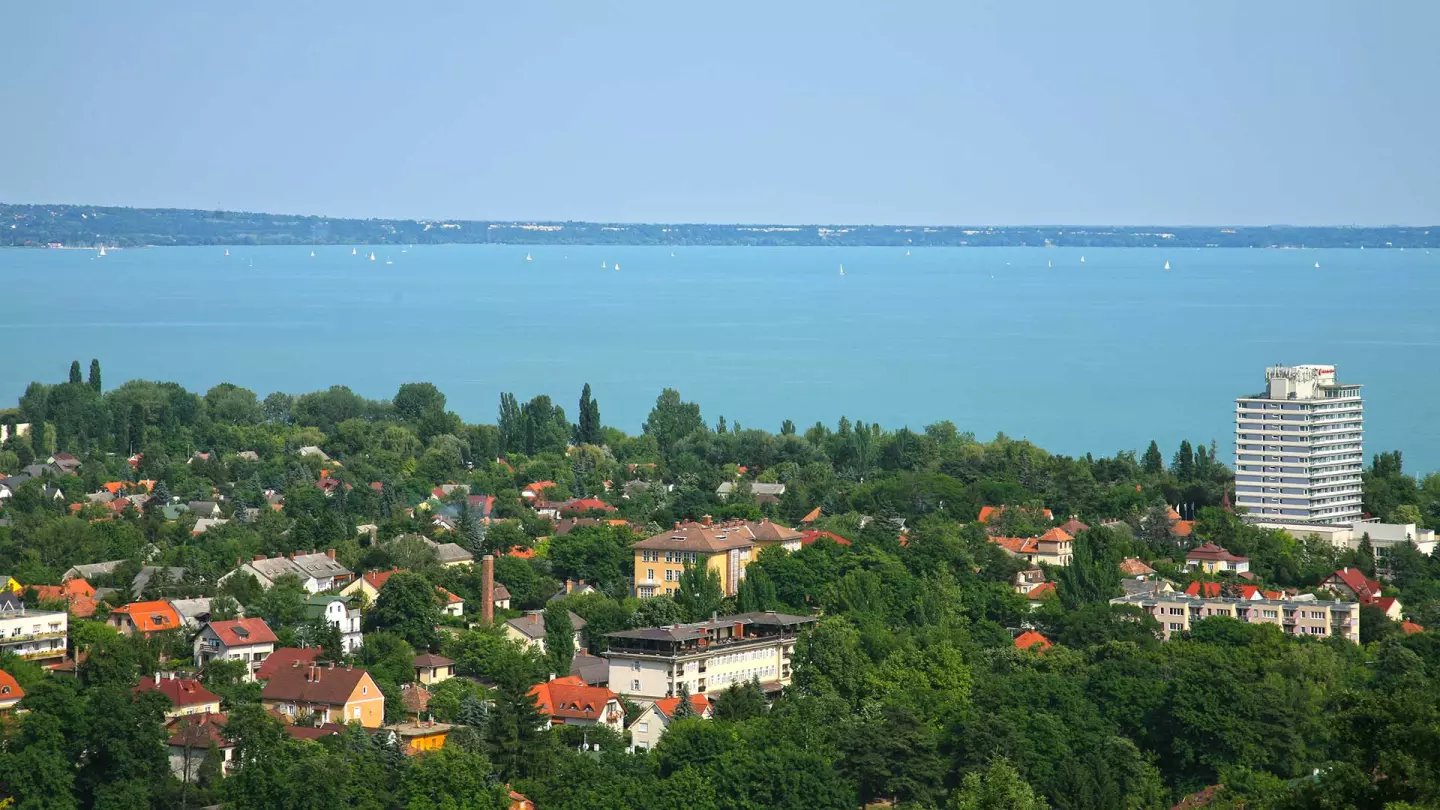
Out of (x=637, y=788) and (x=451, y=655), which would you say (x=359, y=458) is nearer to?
(x=451, y=655)

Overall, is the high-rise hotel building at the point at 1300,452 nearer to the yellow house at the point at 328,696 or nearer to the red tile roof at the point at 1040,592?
the red tile roof at the point at 1040,592

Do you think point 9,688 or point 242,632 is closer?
point 9,688

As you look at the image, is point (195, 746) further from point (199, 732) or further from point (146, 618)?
point (146, 618)

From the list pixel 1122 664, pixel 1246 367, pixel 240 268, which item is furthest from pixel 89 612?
pixel 240 268

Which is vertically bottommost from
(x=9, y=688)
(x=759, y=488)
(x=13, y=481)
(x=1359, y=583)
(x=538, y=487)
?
(x=538, y=487)

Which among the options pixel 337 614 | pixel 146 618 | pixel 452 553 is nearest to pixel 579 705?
pixel 337 614

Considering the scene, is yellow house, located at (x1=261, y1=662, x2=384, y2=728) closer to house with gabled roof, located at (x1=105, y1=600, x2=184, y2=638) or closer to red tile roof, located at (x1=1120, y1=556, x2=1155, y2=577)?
house with gabled roof, located at (x1=105, y1=600, x2=184, y2=638)

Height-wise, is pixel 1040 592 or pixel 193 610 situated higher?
pixel 193 610
